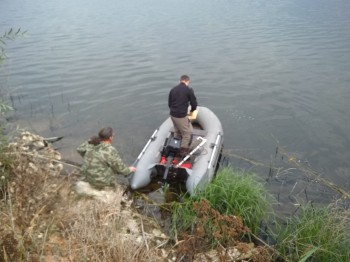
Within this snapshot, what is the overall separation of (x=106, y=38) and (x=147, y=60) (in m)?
6.69

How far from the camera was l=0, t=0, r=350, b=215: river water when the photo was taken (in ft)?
33.7

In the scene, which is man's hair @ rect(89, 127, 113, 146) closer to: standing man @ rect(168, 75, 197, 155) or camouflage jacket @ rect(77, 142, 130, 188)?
camouflage jacket @ rect(77, 142, 130, 188)

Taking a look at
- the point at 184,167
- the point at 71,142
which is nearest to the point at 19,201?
the point at 184,167

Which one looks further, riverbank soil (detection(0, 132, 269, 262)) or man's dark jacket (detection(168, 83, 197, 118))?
man's dark jacket (detection(168, 83, 197, 118))

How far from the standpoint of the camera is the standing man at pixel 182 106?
8062 mm

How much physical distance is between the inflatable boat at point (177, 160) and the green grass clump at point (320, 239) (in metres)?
1.90

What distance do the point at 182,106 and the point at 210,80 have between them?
824 centimetres

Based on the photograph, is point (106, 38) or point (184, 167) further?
point (106, 38)

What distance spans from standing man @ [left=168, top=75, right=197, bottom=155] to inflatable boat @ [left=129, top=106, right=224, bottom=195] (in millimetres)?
194

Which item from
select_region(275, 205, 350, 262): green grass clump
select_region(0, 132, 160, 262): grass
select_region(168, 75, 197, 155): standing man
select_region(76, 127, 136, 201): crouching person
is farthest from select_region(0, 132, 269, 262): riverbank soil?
select_region(168, 75, 197, 155): standing man

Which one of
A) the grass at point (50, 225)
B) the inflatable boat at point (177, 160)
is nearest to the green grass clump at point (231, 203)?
the inflatable boat at point (177, 160)

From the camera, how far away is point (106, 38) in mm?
24469

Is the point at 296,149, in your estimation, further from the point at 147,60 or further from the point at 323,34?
the point at 323,34

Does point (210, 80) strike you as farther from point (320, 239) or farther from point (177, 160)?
point (320, 239)
